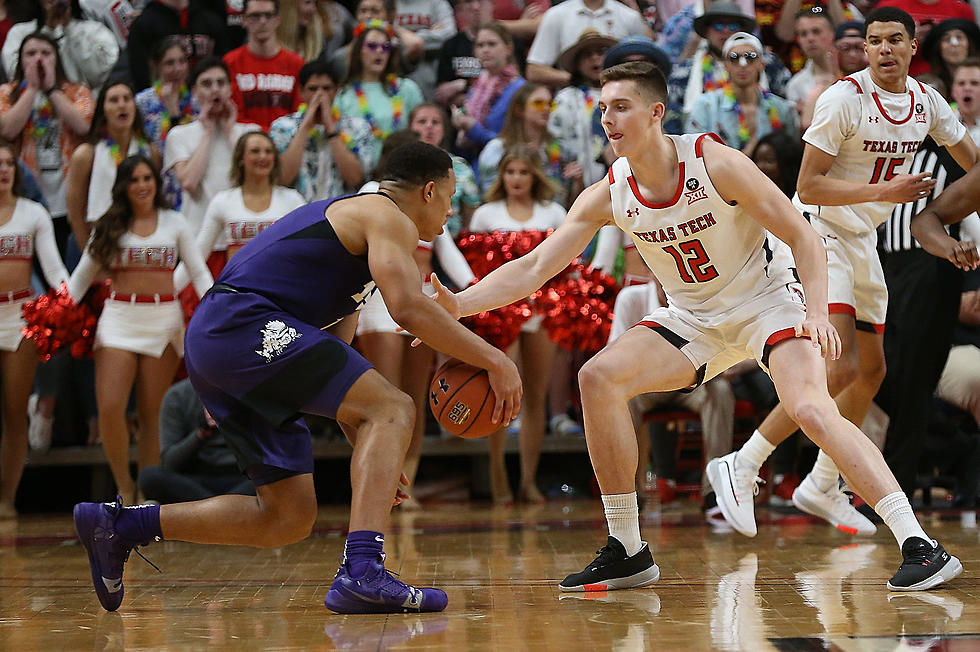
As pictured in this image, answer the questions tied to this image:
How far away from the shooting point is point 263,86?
8.98 m

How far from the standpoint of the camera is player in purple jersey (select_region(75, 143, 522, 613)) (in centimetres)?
398

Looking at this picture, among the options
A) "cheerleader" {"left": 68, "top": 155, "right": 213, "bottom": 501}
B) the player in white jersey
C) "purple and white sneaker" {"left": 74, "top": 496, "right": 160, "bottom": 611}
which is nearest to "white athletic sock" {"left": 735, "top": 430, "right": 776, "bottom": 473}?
the player in white jersey

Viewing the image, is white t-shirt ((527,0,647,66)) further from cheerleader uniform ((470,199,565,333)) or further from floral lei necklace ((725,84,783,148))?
cheerleader uniform ((470,199,565,333))

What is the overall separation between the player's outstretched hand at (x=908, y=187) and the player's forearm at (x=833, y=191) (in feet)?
0.18

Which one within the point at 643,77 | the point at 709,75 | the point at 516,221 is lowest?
the point at 516,221

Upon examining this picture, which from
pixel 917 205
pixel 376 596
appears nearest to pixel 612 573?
pixel 376 596

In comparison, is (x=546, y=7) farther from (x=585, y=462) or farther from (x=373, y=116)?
(x=585, y=462)

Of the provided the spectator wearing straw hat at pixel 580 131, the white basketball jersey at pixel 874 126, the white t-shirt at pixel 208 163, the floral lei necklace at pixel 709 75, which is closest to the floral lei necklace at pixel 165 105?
the white t-shirt at pixel 208 163

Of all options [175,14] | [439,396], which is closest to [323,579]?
[439,396]

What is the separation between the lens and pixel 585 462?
927cm

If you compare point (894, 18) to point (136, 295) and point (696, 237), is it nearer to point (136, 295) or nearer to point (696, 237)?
point (696, 237)

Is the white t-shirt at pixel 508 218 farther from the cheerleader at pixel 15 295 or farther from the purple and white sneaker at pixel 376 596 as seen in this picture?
the purple and white sneaker at pixel 376 596

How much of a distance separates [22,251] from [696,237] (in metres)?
5.35

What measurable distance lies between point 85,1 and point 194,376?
6.46 meters
